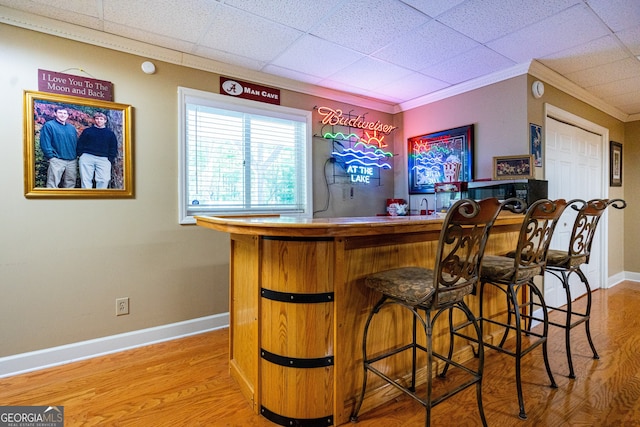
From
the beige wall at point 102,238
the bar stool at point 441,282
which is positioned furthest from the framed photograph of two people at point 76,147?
the bar stool at point 441,282

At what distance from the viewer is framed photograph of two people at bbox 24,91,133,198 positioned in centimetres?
217

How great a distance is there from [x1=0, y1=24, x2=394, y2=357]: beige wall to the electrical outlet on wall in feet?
0.13

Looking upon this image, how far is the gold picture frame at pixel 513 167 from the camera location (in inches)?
108

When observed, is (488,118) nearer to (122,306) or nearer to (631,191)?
(631,191)

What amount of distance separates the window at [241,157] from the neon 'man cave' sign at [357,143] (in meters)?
0.35

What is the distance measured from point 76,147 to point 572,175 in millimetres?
4930

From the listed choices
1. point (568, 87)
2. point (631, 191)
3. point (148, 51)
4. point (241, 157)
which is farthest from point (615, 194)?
point (148, 51)

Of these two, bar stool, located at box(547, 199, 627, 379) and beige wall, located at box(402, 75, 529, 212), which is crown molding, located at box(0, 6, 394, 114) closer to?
beige wall, located at box(402, 75, 529, 212)

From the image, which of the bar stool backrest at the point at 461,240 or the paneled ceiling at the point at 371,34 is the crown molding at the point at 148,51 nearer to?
the paneled ceiling at the point at 371,34

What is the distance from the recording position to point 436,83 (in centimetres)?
339

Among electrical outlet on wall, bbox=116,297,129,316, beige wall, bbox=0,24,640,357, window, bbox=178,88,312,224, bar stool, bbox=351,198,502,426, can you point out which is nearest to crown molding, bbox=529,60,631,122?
beige wall, bbox=0,24,640,357

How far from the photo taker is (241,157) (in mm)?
3057

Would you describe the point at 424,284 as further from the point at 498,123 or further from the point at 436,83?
the point at 436,83

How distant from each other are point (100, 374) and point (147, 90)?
216 cm
